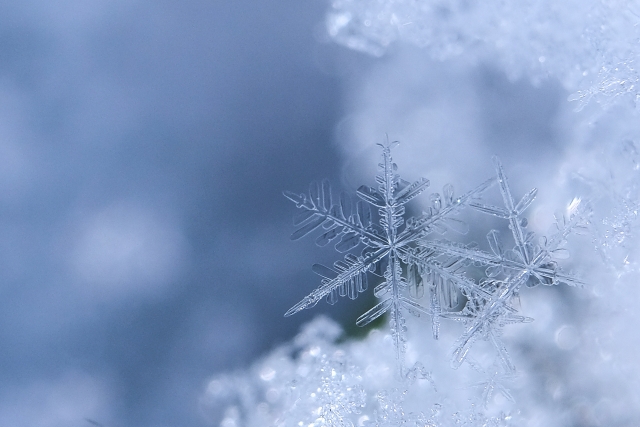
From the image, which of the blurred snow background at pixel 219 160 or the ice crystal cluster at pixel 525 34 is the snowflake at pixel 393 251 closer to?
the blurred snow background at pixel 219 160

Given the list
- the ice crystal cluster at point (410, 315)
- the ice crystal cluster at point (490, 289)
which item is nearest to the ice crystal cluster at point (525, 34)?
the ice crystal cluster at point (490, 289)

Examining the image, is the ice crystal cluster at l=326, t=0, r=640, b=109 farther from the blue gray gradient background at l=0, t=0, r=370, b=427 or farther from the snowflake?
the snowflake

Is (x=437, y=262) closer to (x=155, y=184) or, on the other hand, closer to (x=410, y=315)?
(x=410, y=315)

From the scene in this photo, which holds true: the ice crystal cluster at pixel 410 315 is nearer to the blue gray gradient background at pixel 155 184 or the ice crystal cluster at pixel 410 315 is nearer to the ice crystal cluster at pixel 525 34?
the blue gray gradient background at pixel 155 184

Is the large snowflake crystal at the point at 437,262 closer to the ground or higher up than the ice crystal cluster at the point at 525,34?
closer to the ground

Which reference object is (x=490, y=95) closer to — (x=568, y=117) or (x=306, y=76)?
(x=568, y=117)

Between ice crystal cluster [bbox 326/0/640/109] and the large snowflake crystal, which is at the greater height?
ice crystal cluster [bbox 326/0/640/109]

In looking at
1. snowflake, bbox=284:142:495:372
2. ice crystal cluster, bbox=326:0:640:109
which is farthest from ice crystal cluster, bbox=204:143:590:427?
ice crystal cluster, bbox=326:0:640:109
